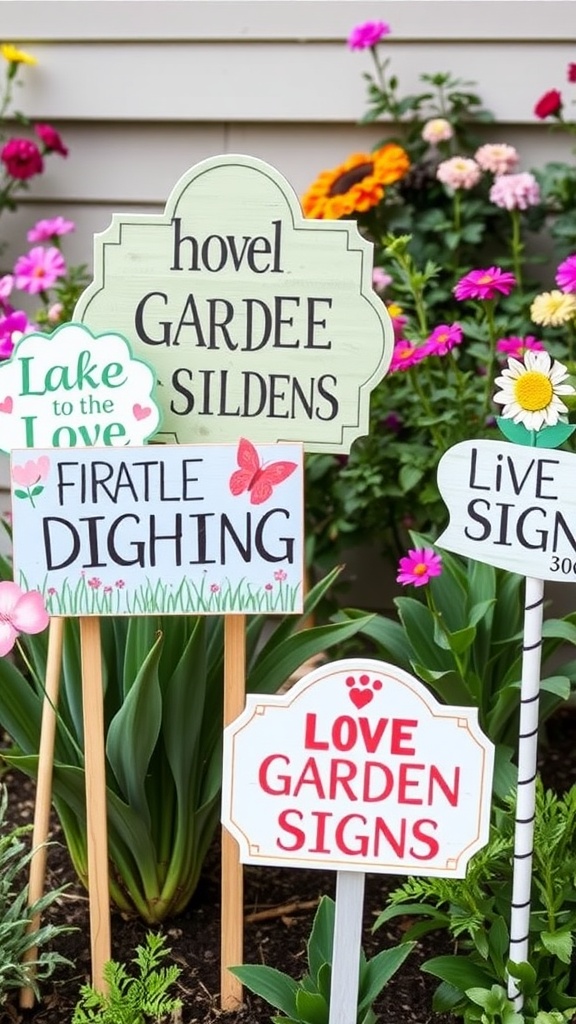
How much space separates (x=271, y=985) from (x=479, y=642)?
0.68 meters

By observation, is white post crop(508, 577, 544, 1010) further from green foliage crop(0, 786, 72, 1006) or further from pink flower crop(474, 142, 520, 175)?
pink flower crop(474, 142, 520, 175)

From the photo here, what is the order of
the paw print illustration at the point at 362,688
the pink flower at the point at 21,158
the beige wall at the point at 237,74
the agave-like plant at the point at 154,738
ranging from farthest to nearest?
the pink flower at the point at 21,158
the beige wall at the point at 237,74
the agave-like plant at the point at 154,738
the paw print illustration at the point at 362,688

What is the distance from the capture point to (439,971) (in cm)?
142

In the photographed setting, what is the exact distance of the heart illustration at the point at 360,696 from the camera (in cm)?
126

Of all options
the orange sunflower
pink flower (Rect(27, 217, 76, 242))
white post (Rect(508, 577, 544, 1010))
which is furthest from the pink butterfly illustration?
pink flower (Rect(27, 217, 76, 242))

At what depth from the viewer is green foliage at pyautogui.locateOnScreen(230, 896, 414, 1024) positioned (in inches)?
53.6

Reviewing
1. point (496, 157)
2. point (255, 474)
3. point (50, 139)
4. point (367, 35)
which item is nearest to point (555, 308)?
point (496, 157)

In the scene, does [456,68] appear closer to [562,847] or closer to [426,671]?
[426,671]

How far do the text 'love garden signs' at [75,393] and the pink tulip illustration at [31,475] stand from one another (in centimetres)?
5

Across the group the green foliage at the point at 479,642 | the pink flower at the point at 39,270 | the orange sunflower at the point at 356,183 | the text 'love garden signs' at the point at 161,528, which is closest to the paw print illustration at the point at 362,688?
the text 'love garden signs' at the point at 161,528

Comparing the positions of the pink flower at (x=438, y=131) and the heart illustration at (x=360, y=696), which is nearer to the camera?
the heart illustration at (x=360, y=696)

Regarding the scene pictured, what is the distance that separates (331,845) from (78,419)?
0.62 meters

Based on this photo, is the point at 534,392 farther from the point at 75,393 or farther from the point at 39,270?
the point at 39,270

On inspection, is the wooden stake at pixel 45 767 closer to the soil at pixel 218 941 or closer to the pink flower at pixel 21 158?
the soil at pixel 218 941
